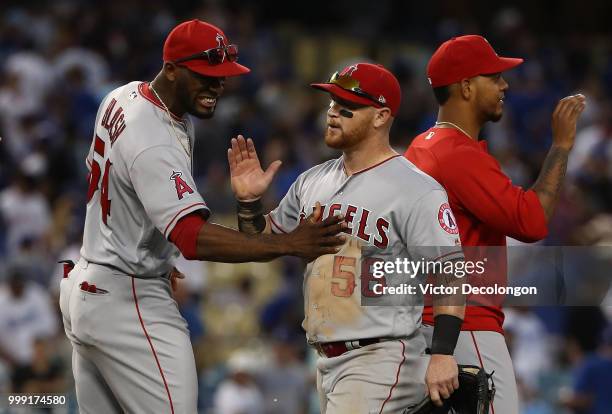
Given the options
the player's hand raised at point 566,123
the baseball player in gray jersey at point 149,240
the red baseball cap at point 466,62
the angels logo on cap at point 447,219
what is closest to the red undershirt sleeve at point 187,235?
the baseball player in gray jersey at point 149,240

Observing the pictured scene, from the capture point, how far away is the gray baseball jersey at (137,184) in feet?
15.2

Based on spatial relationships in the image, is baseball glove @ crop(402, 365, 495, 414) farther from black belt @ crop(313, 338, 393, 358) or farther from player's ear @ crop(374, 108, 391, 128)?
player's ear @ crop(374, 108, 391, 128)

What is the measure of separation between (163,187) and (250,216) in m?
0.53

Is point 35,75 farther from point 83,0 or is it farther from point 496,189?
point 496,189

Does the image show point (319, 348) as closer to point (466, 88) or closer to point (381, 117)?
point (381, 117)

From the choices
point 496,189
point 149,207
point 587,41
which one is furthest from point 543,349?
point 587,41

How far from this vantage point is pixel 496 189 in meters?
4.89

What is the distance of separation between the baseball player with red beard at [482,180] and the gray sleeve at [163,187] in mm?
1023

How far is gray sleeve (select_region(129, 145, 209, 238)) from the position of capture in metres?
4.60

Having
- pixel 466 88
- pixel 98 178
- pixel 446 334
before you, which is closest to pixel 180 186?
pixel 98 178

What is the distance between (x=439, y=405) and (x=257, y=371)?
15.0 feet

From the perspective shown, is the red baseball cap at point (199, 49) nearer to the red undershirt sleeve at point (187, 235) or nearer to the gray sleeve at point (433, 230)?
the red undershirt sleeve at point (187, 235)

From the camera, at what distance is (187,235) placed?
4578 mm

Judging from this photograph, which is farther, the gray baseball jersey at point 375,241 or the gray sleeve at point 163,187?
the gray baseball jersey at point 375,241
